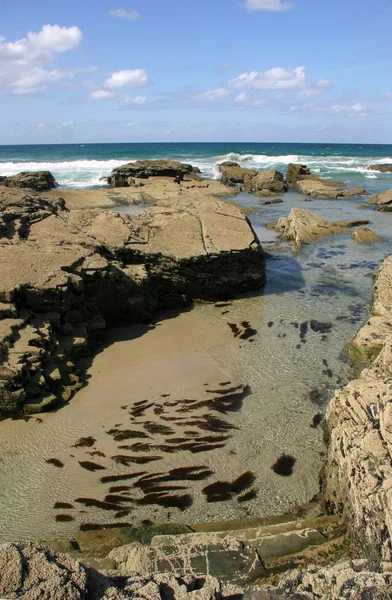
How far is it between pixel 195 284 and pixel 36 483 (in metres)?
5.36

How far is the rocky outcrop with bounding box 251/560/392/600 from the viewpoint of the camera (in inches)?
96.3

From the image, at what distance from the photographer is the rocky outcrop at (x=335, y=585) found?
2447mm

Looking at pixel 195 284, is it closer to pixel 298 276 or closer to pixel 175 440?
pixel 298 276

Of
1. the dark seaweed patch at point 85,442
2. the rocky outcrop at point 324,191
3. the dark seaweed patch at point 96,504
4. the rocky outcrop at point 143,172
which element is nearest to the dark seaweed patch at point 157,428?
the dark seaweed patch at point 85,442

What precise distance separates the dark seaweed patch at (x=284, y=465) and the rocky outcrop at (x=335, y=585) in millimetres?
2170

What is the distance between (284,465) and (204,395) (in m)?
1.56

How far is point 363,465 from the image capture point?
11.6ft

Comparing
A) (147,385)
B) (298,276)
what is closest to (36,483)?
(147,385)

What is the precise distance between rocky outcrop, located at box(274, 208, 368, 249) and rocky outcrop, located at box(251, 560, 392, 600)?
1188cm

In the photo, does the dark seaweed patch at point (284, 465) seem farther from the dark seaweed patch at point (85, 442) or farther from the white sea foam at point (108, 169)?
the white sea foam at point (108, 169)

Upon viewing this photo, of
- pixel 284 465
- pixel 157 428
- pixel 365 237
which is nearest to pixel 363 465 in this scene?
pixel 284 465

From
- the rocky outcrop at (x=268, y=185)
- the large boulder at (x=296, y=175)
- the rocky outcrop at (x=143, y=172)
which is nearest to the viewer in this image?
the rocky outcrop at (x=268, y=185)

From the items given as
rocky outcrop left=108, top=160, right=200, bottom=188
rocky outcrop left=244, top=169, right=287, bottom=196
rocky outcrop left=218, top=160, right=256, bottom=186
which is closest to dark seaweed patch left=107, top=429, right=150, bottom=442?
rocky outcrop left=244, top=169, right=287, bottom=196

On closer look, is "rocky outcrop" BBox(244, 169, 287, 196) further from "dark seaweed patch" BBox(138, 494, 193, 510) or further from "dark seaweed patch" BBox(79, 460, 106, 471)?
"dark seaweed patch" BBox(138, 494, 193, 510)
